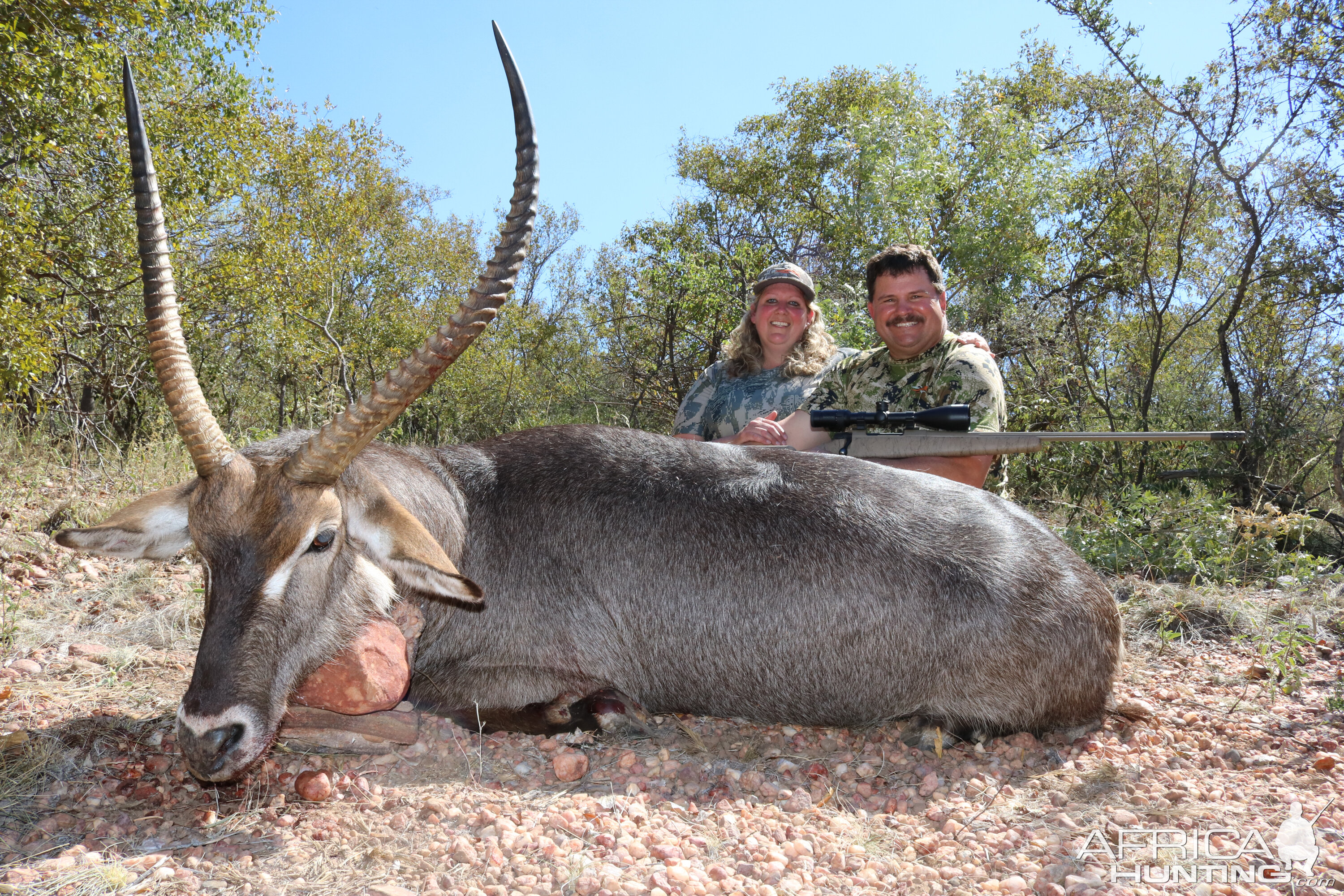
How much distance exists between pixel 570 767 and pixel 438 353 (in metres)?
1.68

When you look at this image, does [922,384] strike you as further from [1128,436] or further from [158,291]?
[158,291]

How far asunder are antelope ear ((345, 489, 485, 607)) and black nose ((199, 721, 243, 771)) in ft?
2.45

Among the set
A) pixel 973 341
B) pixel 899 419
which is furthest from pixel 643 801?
pixel 973 341

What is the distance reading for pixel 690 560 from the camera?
12.3ft

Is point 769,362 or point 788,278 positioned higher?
point 788,278

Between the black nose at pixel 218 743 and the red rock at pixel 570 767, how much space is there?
45.0 inches

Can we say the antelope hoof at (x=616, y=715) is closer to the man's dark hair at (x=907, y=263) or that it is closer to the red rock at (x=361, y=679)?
the red rock at (x=361, y=679)

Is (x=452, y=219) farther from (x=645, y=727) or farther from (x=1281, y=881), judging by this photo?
(x=1281, y=881)

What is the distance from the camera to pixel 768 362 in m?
7.57

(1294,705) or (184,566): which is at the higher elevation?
(1294,705)

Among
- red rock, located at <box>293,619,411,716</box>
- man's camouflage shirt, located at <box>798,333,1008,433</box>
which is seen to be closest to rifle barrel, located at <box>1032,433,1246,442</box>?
man's camouflage shirt, located at <box>798,333,1008,433</box>

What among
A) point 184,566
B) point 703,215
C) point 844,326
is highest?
point 703,215

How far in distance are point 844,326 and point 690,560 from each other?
642cm

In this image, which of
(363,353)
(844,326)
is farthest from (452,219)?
(844,326)
